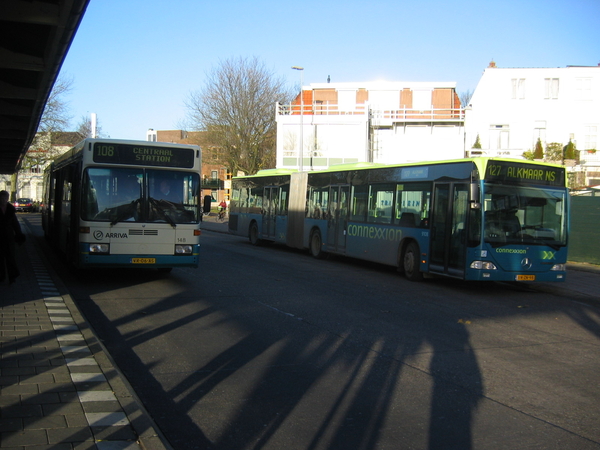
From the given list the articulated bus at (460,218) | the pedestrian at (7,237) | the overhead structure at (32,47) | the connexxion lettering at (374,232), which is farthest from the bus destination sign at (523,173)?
the pedestrian at (7,237)

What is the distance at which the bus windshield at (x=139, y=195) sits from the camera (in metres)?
12.0

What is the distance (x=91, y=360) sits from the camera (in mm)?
6102

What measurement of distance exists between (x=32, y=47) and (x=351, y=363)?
298 inches

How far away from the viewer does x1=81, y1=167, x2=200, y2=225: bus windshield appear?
39.5ft

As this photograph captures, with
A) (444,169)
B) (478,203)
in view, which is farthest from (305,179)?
(478,203)

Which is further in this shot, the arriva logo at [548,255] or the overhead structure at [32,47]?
the arriva logo at [548,255]

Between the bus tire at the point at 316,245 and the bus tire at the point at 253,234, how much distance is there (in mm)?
5374

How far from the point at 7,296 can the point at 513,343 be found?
26.2ft

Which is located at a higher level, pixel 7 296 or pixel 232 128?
pixel 232 128

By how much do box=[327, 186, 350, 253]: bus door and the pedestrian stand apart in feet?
32.5

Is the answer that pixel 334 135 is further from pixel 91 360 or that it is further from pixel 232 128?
pixel 91 360

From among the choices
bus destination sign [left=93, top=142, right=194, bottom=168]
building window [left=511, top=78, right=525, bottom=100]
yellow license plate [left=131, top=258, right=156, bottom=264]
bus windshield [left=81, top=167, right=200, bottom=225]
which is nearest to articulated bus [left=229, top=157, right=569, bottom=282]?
bus windshield [left=81, top=167, right=200, bottom=225]

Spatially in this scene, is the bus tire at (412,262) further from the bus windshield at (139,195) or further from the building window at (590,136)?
the building window at (590,136)

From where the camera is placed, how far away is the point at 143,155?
12.5 meters
